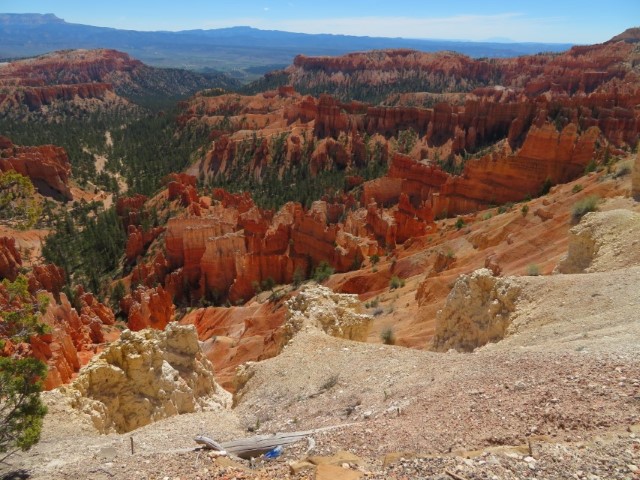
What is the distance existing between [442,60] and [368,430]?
151832mm

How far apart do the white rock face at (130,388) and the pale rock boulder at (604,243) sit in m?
11.6

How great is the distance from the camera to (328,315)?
16.4m

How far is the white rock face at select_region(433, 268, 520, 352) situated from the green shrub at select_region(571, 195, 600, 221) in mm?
9287

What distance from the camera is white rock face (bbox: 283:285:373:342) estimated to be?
52.3ft

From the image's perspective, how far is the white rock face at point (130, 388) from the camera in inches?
452

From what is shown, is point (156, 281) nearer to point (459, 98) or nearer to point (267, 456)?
point (267, 456)

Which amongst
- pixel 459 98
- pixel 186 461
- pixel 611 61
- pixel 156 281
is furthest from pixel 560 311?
pixel 611 61

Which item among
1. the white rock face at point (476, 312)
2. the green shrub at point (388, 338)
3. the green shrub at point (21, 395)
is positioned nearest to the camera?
the green shrub at point (21, 395)

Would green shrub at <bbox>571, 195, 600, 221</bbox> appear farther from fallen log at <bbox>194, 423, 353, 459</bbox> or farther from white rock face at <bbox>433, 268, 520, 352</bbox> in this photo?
fallen log at <bbox>194, 423, 353, 459</bbox>

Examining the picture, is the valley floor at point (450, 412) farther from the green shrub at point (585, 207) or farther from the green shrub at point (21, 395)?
the green shrub at point (585, 207)

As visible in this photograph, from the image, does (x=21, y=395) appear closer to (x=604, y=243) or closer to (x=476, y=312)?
(x=476, y=312)

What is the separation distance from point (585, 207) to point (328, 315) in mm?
12571

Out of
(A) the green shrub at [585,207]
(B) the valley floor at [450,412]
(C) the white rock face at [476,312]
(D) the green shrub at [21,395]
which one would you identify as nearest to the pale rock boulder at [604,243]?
(B) the valley floor at [450,412]

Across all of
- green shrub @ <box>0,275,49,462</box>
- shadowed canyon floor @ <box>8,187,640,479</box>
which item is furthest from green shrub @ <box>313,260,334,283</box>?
green shrub @ <box>0,275,49,462</box>
